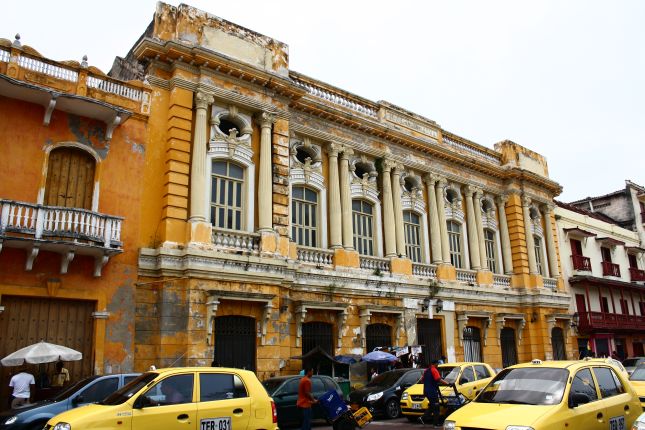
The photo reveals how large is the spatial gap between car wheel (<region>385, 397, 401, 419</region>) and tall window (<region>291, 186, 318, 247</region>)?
6.21 meters

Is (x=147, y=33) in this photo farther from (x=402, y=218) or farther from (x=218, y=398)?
(x=218, y=398)

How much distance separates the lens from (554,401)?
7082mm

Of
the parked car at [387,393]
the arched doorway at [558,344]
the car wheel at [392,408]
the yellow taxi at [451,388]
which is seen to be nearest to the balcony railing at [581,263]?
the arched doorway at [558,344]

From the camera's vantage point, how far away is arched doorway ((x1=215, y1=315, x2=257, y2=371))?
49.3 ft

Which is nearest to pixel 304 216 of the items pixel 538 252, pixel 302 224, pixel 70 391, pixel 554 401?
pixel 302 224

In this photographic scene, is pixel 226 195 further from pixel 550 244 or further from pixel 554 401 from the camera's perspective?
pixel 550 244

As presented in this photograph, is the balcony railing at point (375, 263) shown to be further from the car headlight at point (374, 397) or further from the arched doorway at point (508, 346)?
the arched doorway at point (508, 346)

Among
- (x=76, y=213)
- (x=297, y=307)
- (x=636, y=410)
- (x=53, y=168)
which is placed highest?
(x=53, y=168)

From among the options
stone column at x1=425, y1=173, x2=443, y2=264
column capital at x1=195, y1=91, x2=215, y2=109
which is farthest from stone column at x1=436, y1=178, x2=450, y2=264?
column capital at x1=195, y1=91, x2=215, y2=109

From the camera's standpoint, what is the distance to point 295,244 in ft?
57.8

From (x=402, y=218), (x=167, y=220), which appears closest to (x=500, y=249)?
(x=402, y=218)

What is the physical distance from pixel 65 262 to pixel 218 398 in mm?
6980

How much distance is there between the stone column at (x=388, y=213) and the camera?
20609 mm

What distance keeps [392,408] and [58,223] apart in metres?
9.55
